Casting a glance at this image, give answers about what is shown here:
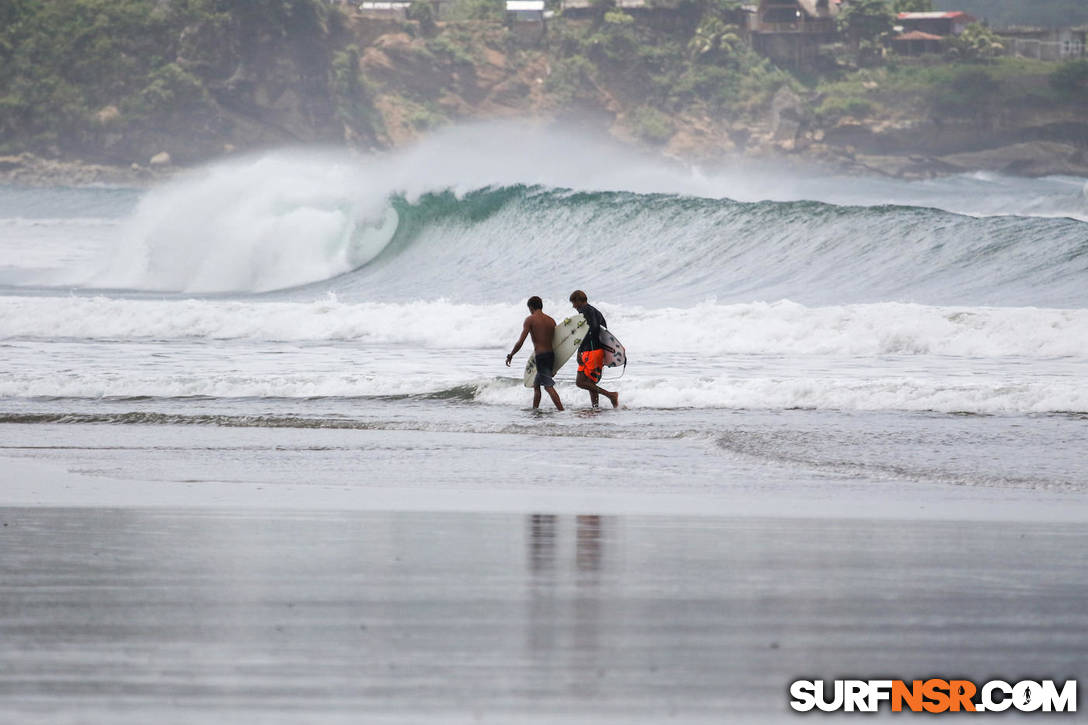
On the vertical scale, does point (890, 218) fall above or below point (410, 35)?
below

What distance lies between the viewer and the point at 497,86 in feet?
388

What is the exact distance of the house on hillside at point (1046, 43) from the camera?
120 meters

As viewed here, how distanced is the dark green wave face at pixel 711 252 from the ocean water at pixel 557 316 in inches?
2.7

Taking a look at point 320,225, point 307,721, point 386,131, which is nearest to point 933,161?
point 386,131

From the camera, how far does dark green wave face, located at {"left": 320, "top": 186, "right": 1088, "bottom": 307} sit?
2061 cm

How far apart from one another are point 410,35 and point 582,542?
11739cm

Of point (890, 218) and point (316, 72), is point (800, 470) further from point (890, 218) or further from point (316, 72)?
point (316, 72)

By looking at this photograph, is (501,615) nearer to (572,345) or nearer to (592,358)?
(592,358)

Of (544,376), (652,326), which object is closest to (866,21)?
(652,326)

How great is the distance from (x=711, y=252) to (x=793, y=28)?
103 meters

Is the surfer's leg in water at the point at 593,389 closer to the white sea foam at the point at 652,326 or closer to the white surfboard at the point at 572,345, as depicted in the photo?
the white surfboard at the point at 572,345

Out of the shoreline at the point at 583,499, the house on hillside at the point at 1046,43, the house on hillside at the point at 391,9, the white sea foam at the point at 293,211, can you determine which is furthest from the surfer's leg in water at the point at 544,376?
the house on hillside at the point at 1046,43

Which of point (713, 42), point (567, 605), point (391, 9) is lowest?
point (567, 605)

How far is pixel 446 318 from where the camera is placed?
1742 cm
